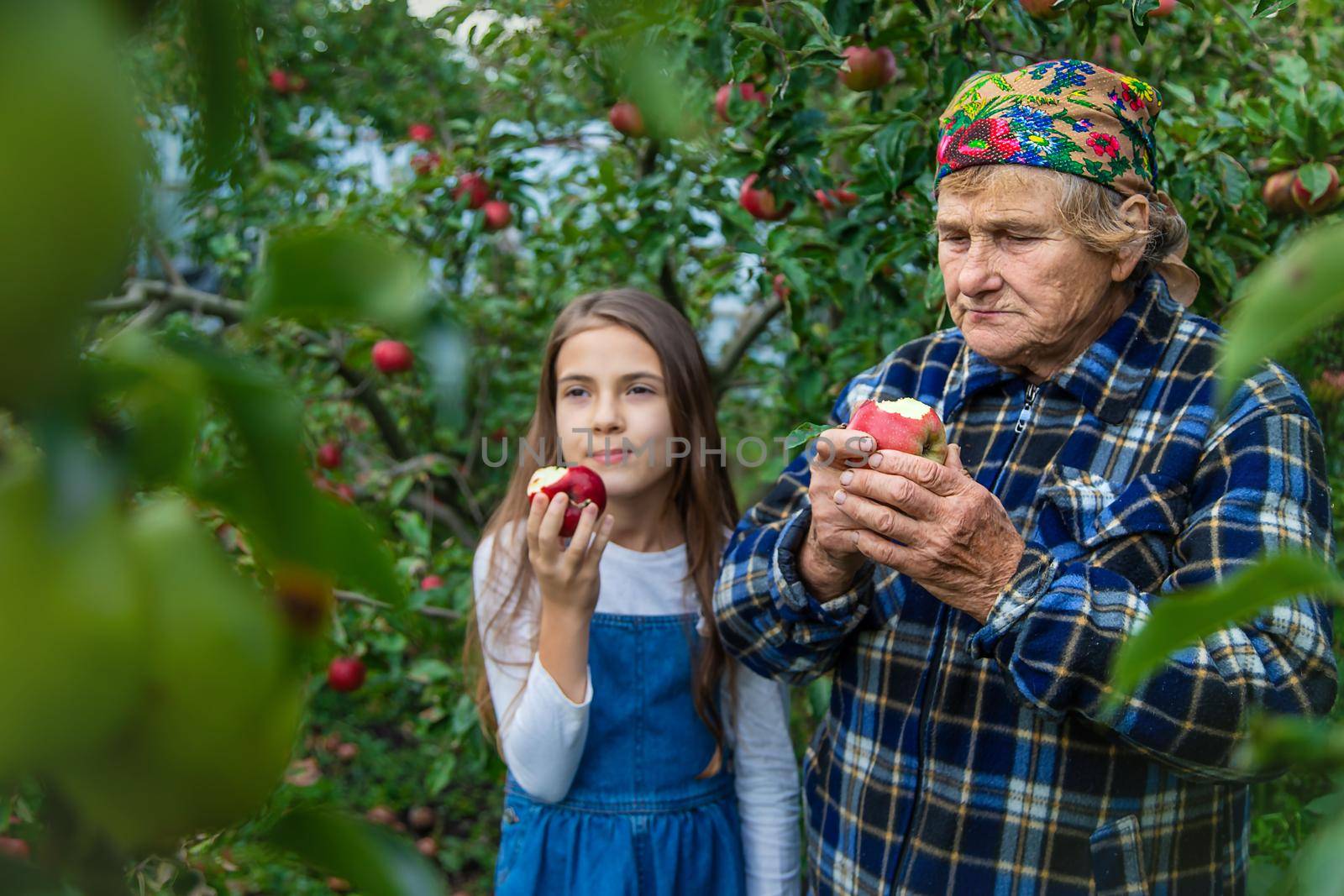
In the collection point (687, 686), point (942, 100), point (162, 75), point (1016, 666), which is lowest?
point (687, 686)

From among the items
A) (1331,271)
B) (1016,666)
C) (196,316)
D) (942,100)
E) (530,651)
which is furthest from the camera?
(196,316)

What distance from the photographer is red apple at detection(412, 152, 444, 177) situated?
2855 millimetres

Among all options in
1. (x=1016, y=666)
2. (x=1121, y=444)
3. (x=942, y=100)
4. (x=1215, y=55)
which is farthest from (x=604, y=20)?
(x=1215, y=55)

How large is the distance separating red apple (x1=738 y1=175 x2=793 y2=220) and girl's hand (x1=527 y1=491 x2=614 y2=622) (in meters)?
0.90

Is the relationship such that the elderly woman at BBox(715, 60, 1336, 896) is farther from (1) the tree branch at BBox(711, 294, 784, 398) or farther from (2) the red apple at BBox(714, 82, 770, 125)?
(1) the tree branch at BBox(711, 294, 784, 398)

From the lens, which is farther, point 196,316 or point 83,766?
point 196,316

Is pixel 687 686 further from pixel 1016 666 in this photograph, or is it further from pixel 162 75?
pixel 162 75

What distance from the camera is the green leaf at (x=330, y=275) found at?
300mm

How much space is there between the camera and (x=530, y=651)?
1661 millimetres

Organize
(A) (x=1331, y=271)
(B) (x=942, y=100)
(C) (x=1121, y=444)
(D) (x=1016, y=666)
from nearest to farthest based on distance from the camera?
(A) (x=1331, y=271) < (D) (x=1016, y=666) < (C) (x=1121, y=444) < (B) (x=942, y=100)

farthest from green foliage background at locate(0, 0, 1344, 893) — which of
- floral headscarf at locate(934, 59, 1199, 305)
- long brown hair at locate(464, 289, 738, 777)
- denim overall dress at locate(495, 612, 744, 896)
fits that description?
denim overall dress at locate(495, 612, 744, 896)

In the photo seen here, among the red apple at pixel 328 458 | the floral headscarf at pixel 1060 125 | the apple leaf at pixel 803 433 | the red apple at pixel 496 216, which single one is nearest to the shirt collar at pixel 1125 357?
the floral headscarf at pixel 1060 125

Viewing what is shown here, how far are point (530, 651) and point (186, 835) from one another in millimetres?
1354

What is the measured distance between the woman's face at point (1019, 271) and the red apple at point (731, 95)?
2.60 ft
